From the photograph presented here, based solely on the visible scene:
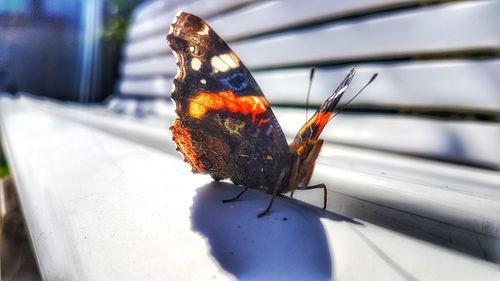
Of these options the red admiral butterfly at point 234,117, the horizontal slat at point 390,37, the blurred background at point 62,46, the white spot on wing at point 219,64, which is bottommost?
the blurred background at point 62,46

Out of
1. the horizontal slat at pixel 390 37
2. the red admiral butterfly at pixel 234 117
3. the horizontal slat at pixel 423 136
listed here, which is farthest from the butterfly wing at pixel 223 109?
the horizontal slat at pixel 390 37

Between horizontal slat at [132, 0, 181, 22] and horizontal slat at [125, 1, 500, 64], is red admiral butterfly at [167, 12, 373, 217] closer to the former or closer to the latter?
horizontal slat at [125, 1, 500, 64]

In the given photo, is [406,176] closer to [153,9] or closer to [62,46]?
[153,9]

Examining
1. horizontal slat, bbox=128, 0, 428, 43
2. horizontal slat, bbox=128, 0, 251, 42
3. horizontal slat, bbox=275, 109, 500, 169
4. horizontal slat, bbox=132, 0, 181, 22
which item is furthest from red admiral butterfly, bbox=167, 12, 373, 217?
horizontal slat, bbox=132, 0, 181, 22

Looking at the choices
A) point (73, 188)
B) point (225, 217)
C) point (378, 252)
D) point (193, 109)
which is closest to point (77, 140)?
point (73, 188)

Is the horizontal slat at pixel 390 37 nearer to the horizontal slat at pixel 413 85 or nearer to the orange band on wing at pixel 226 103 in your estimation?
the horizontal slat at pixel 413 85

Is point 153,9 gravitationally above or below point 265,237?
above

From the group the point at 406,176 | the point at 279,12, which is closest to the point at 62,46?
the point at 279,12
